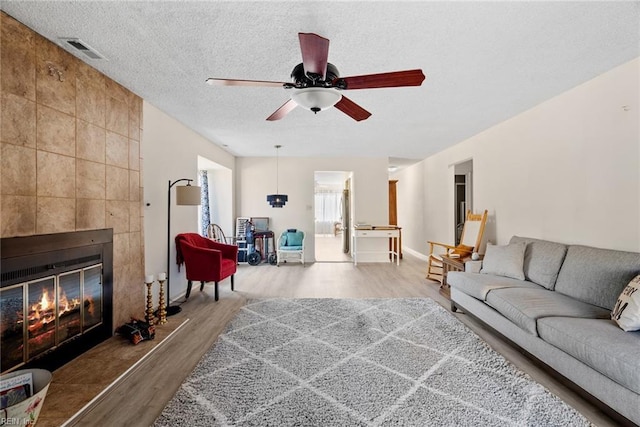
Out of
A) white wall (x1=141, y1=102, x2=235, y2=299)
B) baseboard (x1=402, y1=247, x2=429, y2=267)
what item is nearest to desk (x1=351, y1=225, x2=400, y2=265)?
baseboard (x1=402, y1=247, x2=429, y2=267)

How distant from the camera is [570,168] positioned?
9.80 feet

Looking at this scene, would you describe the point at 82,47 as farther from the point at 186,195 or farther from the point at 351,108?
the point at 351,108

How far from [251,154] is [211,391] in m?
5.30

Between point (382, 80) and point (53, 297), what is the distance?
294 centimetres

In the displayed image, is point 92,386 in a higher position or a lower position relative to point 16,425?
lower

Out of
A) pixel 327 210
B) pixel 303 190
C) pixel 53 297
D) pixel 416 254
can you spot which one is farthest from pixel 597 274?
pixel 327 210

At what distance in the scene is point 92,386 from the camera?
1965mm

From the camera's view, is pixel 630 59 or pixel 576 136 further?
pixel 576 136

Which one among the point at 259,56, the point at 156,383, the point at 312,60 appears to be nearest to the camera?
the point at 312,60

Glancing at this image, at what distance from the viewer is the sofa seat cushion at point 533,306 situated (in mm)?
2143

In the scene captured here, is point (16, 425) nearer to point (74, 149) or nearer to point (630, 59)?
point (74, 149)

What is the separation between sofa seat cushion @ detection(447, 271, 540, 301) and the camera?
110 inches

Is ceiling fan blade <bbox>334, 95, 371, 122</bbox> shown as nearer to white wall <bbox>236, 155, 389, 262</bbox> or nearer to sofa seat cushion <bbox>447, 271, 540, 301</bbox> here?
sofa seat cushion <bbox>447, 271, 540, 301</bbox>

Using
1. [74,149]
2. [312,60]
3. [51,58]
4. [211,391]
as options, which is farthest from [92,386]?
[312,60]
